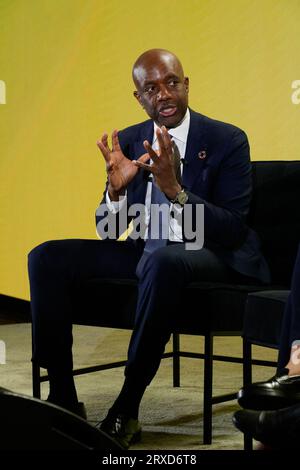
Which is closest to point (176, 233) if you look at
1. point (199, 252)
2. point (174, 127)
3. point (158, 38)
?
point (199, 252)

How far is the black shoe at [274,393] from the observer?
5.18 feet

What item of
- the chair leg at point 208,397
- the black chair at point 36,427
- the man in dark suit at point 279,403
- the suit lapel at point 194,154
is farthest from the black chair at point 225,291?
the black chair at point 36,427

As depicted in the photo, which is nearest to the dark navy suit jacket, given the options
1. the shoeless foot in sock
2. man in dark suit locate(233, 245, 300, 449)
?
man in dark suit locate(233, 245, 300, 449)

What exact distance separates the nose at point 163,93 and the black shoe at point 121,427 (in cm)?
96

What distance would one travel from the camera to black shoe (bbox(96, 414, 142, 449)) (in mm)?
2178

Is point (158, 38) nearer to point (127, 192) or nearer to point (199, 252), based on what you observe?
point (127, 192)

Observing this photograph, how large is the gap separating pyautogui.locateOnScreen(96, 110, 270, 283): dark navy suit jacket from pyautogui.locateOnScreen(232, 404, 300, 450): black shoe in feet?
2.77

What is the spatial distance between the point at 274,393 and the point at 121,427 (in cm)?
71

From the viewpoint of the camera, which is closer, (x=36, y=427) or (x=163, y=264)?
(x=36, y=427)

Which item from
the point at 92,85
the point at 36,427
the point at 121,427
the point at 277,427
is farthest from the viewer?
the point at 92,85

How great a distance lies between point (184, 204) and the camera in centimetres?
228

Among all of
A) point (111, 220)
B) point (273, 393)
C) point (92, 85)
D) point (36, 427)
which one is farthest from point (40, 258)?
point (92, 85)

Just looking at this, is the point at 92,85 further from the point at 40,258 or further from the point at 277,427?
the point at 277,427

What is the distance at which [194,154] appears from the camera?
2518 mm
